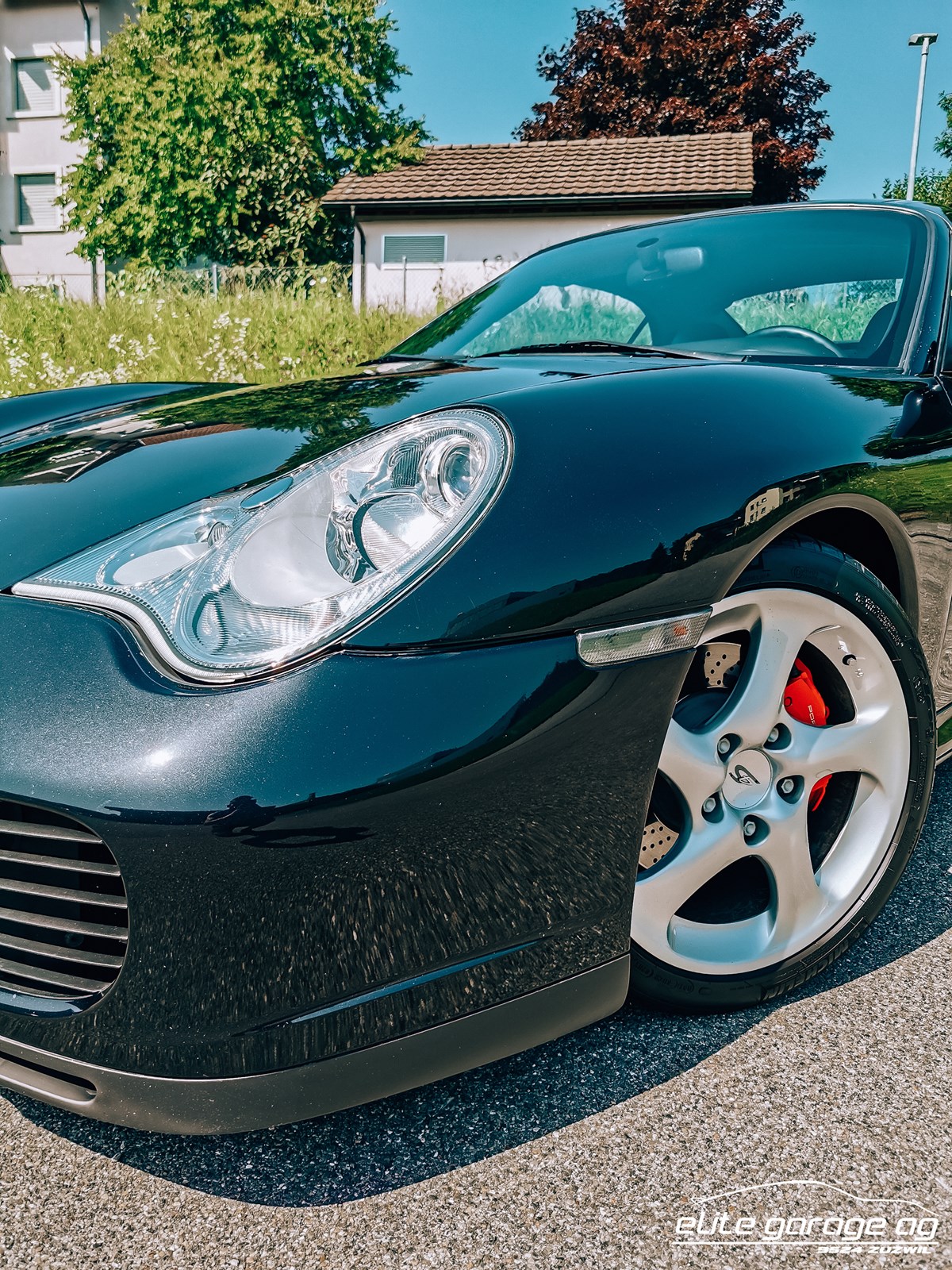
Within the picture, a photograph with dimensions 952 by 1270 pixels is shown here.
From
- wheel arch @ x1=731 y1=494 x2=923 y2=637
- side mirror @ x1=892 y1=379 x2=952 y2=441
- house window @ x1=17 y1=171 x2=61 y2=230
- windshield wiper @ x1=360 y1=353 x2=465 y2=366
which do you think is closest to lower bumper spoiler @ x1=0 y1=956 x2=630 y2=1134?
wheel arch @ x1=731 y1=494 x2=923 y2=637

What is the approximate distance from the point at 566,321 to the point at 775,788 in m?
1.39

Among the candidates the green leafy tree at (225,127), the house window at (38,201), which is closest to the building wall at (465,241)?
the green leafy tree at (225,127)

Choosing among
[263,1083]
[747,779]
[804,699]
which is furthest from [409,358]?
[263,1083]

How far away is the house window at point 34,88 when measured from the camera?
25078 mm

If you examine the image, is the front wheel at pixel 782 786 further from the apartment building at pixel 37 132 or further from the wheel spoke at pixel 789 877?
the apartment building at pixel 37 132

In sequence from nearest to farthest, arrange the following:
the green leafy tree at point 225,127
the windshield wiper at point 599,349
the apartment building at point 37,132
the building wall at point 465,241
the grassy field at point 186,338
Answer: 1. the windshield wiper at point 599,349
2. the grassy field at point 186,338
3. the building wall at point 465,241
4. the green leafy tree at point 225,127
5. the apartment building at point 37,132

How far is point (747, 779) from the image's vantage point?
1.53 m

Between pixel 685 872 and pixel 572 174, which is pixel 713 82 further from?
pixel 685 872

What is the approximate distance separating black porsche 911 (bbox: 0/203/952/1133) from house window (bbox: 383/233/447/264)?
20.6 metres

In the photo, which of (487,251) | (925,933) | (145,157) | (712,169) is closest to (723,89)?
(712,169)

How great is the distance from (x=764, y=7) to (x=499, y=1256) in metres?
31.8

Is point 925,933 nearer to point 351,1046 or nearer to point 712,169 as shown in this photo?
point 351,1046

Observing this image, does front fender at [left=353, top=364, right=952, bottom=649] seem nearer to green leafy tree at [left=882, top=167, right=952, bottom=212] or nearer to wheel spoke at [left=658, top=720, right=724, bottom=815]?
wheel spoke at [left=658, top=720, right=724, bottom=815]

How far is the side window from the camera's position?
2361mm
